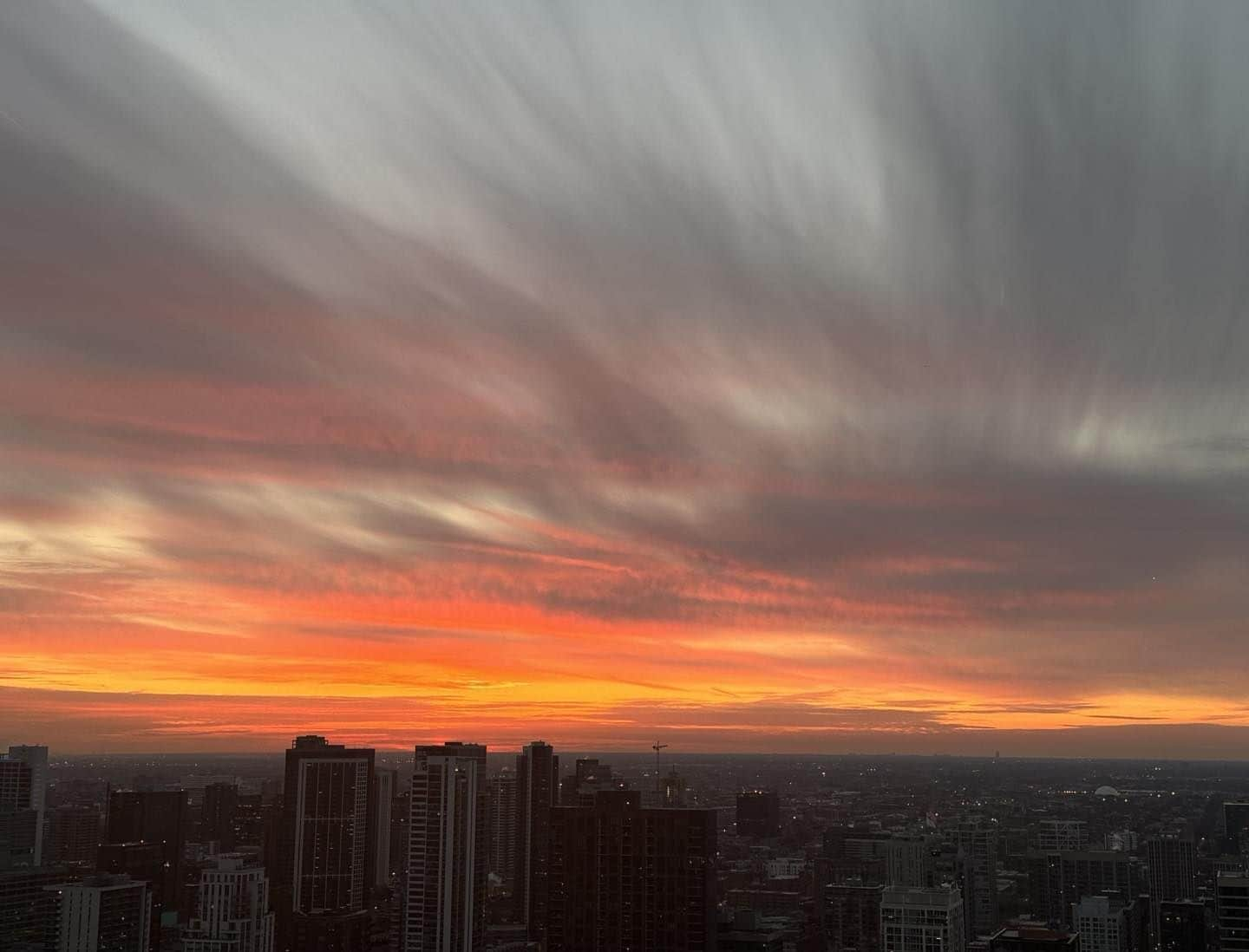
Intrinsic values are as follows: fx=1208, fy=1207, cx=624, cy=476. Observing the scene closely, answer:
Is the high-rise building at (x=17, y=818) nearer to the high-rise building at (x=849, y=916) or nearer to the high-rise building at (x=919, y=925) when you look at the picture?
the high-rise building at (x=849, y=916)

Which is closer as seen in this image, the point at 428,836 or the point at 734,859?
the point at 428,836

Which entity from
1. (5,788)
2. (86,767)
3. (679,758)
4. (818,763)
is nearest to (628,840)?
(679,758)

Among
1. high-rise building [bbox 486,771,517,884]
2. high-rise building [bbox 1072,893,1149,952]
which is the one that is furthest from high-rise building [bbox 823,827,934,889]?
high-rise building [bbox 486,771,517,884]

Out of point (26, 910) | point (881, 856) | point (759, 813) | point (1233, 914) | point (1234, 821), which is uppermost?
point (1234, 821)

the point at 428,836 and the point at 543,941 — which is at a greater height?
the point at 428,836

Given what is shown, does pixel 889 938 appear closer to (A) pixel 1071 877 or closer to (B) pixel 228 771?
(A) pixel 1071 877

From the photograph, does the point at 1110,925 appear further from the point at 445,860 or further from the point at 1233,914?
the point at 445,860

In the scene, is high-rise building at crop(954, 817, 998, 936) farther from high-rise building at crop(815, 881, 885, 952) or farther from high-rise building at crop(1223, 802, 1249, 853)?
high-rise building at crop(1223, 802, 1249, 853)

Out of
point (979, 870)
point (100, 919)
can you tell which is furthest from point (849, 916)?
point (100, 919)
